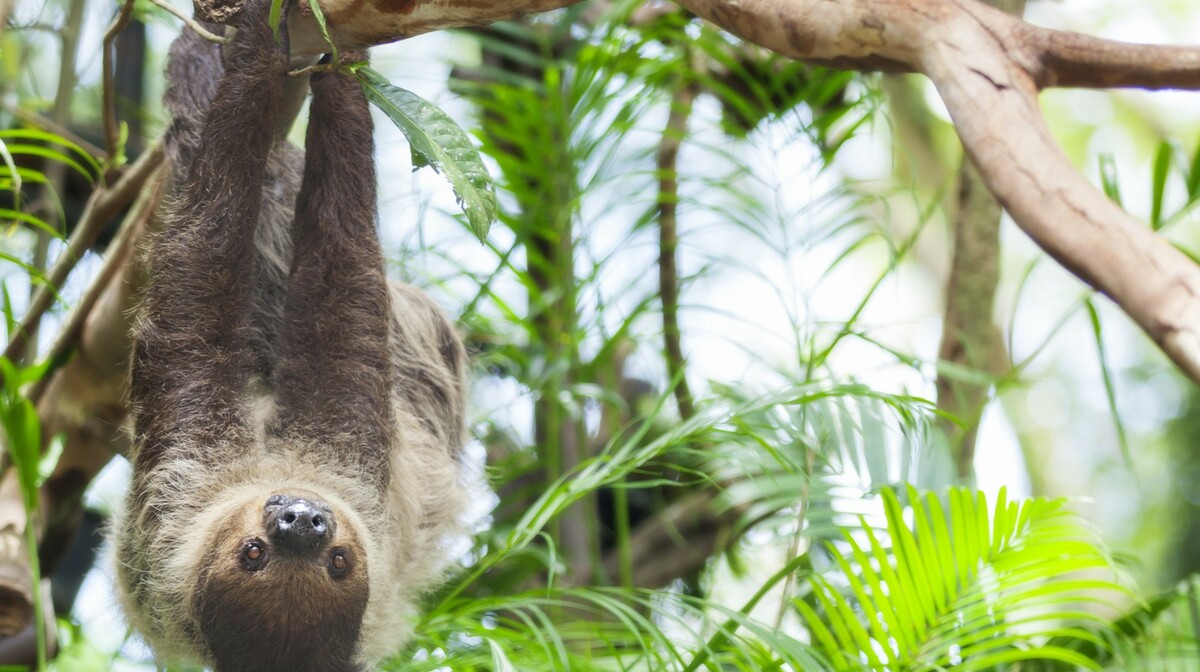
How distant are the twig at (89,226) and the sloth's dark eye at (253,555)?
97cm

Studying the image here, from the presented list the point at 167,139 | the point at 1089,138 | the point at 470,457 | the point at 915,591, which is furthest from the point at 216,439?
the point at 1089,138

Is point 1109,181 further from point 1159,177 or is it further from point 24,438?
point 24,438

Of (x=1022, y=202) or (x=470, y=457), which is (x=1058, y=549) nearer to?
(x=1022, y=202)

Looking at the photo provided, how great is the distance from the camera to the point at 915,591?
8.02 ft

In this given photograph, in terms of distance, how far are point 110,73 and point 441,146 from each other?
50.5 inches

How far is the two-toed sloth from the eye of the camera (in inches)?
97.8

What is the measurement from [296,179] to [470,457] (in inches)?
42.0

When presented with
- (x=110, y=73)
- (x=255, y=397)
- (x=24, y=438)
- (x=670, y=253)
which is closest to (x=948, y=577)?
(x=255, y=397)

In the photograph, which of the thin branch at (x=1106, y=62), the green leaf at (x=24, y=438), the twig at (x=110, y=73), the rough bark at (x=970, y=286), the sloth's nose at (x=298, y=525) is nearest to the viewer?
the thin branch at (x=1106, y=62)

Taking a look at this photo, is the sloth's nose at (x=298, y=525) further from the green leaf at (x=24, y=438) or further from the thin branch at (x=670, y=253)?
the thin branch at (x=670, y=253)

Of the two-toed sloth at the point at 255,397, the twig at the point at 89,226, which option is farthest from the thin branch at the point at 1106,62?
the twig at the point at 89,226

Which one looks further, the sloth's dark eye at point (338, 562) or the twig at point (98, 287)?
the twig at point (98, 287)

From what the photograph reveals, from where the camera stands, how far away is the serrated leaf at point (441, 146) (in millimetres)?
1892

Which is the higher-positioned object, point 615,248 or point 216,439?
point 615,248
